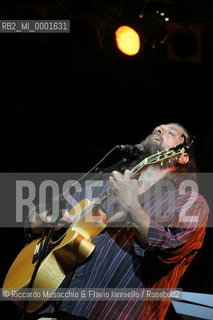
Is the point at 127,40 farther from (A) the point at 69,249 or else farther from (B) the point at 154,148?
(A) the point at 69,249

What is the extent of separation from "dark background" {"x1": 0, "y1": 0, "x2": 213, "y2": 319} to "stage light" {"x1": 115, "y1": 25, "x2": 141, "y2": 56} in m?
0.07

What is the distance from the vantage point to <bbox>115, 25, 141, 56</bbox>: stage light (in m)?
4.22

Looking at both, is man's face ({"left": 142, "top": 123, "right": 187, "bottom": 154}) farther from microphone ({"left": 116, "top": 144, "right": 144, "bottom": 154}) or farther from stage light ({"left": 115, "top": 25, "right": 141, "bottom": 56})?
stage light ({"left": 115, "top": 25, "right": 141, "bottom": 56})

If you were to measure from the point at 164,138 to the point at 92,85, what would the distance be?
2.49 meters

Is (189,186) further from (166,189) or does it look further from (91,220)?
(91,220)

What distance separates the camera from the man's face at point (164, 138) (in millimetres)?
2824

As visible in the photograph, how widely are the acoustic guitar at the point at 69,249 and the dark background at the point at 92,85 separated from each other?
166 centimetres

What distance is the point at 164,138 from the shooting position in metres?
2.90

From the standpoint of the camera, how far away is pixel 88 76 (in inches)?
203

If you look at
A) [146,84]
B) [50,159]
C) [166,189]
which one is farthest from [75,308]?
[146,84]

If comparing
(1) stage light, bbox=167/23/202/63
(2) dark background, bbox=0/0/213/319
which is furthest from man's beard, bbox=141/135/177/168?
(1) stage light, bbox=167/23/202/63

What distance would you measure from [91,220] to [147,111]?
271 cm

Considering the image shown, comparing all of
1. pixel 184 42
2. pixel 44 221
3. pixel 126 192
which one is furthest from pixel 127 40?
pixel 126 192

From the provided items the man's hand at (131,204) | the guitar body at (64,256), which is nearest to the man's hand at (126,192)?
the man's hand at (131,204)
